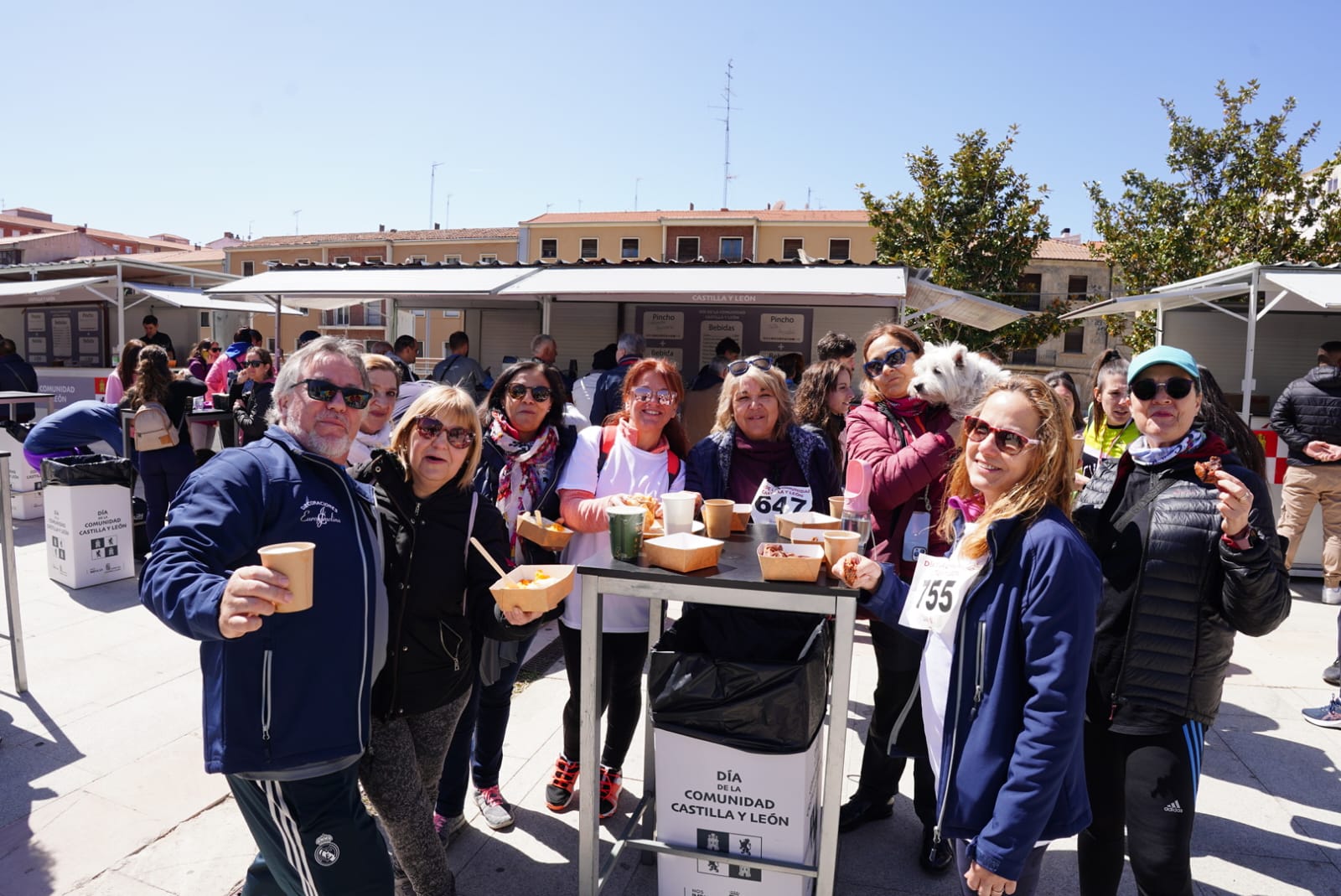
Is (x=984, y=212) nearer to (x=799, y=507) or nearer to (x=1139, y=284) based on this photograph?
(x=1139, y=284)

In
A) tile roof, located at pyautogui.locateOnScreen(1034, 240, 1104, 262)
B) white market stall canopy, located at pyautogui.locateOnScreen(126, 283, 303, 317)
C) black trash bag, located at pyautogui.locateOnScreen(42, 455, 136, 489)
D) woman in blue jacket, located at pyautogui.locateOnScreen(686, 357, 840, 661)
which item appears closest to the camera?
woman in blue jacket, located at pyautogui.locateOnScreen(686, 357, 840, 661)

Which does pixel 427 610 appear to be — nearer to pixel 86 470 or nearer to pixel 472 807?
pixel 472 807

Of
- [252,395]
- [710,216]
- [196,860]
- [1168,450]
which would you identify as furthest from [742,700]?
[710,216]

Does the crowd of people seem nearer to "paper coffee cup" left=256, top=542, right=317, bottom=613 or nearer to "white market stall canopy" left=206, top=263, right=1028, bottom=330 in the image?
"paper coffee cup" left=256, top=542, right=317, bottom=613

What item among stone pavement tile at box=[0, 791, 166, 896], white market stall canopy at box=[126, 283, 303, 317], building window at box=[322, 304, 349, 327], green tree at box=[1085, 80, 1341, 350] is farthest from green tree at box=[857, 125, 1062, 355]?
building window at box=[322, 304, 349, 327]

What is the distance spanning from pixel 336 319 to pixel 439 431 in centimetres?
4346

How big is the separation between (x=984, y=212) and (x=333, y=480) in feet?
71.1

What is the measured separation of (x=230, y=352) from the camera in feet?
28.6

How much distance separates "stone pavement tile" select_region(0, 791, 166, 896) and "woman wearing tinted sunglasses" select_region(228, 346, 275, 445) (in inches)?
142

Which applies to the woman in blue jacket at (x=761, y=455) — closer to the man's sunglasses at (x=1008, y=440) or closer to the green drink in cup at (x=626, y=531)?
the green drink in cup at (x=626, y=531)

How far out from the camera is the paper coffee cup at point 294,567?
1.45 meters

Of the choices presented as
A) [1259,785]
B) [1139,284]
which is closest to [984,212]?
[1139,284]

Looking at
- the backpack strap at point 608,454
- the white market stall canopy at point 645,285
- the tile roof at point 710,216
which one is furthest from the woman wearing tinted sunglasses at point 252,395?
the tile roof at point 710,216

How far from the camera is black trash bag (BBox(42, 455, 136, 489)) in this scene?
5477mm
